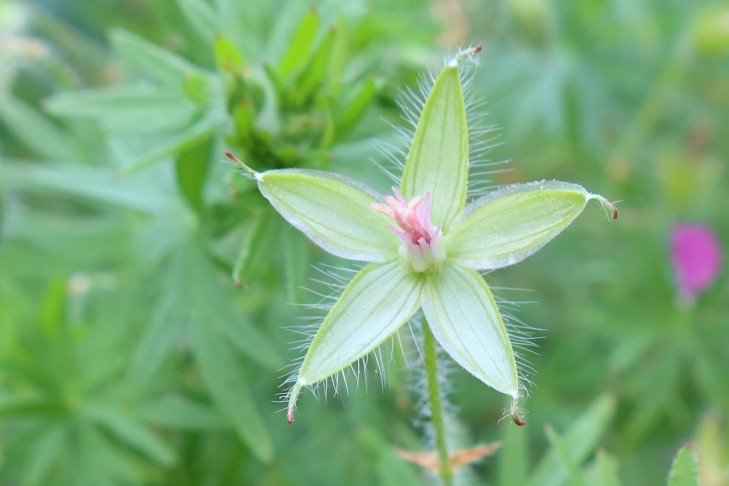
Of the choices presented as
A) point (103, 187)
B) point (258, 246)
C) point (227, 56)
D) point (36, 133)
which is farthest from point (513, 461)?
point (36, 133)

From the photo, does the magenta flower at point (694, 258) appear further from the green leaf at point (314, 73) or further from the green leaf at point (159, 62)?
the green leaf at point (159, 62)

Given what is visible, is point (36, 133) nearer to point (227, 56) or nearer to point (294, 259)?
point (227, 56)

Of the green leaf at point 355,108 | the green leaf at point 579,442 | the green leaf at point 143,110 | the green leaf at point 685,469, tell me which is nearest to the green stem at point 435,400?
the green leaf at point 685,469

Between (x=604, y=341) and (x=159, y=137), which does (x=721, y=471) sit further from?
(x=159, y=137)

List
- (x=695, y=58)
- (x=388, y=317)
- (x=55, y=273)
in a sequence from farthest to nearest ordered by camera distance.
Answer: (x=695, y=58)
(x=55, y=273)
(x=388, y=317)

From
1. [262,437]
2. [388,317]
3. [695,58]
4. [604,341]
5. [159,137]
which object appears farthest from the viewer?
[695,58]

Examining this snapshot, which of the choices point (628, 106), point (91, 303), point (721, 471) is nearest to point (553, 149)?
point (628, 106)

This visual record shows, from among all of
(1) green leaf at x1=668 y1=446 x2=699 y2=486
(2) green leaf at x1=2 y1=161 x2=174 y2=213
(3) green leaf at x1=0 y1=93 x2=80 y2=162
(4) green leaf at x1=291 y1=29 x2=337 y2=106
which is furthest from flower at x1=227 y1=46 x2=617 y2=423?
(3) green leaf at x1=0 y1=93 x2=80 y2=162

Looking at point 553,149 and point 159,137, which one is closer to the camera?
point 159,137
